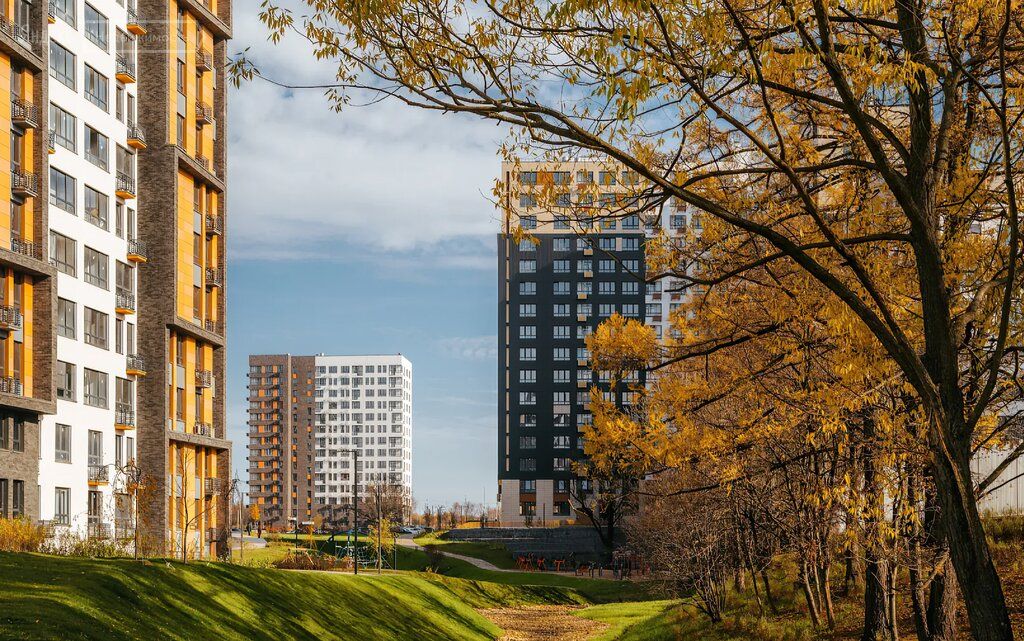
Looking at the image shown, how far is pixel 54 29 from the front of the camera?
43219mm

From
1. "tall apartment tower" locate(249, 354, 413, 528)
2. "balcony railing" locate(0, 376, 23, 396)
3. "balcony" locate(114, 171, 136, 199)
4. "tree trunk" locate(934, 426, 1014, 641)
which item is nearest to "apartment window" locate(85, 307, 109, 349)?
"balcony railing" locate(0, 376, 23, 396)

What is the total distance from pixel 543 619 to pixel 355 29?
121ft

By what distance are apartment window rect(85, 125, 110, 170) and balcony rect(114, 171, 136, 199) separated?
4.10 ft

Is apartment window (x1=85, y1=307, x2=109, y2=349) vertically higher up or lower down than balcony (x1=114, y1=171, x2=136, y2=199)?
lower down

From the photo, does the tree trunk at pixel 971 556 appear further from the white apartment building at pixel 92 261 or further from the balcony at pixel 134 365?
the balcony at pixel 134 365

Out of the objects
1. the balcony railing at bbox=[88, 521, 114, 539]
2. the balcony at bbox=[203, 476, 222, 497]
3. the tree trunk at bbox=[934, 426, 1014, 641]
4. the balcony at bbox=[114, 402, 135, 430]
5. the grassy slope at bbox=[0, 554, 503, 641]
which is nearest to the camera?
the tree trunk at bbox=[934, 426, 1014, 641]

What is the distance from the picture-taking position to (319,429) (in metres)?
179

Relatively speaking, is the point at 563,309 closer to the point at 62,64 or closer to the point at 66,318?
the point at 66,318

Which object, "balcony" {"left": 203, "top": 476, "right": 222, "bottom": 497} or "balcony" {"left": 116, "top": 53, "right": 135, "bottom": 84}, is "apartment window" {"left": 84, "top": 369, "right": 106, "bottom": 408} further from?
"balcony" {"left": 116, "top": 53, "right": 135, "bottom": 84}

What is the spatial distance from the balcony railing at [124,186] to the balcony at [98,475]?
42.0 ft

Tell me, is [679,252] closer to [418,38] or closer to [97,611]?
[418,38]

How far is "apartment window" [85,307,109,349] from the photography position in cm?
4550

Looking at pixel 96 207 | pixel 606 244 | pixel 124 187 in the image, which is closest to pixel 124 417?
pixel 96 207

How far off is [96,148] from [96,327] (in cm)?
810
